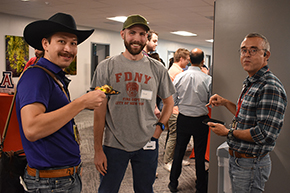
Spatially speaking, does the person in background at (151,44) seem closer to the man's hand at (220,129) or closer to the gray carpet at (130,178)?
the gray carpet at (130,178)

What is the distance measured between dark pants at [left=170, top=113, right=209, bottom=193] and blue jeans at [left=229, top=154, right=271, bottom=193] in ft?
3.91

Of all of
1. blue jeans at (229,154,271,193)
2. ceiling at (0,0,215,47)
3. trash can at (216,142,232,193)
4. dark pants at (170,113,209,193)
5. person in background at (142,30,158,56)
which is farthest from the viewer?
ceiling at (0,0,215,47)

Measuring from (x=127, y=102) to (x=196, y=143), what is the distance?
1.48 metres

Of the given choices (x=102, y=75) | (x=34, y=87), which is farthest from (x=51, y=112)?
(x=102, y=75)

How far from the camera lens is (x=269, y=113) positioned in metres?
1.52

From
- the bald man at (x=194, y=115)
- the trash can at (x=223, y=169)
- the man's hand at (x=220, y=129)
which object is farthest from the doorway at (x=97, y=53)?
the man's hand at (x=220, y=129)

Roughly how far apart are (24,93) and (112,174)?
3.21 ft

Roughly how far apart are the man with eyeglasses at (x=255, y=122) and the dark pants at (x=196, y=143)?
113cm

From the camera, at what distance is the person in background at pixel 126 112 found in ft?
5.75

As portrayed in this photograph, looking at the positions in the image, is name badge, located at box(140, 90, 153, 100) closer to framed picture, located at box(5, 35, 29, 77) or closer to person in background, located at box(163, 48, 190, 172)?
person in background, located at box(163, 48, 190, 172)

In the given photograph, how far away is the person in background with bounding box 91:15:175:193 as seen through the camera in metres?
1.75

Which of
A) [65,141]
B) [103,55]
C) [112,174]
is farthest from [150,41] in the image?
[103,55]

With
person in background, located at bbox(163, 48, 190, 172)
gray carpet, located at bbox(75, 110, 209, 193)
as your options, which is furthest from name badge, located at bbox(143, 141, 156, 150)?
person in background, located at bbox(163, 48, 190, 172)

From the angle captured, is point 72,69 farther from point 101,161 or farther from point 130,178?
point 101,161
